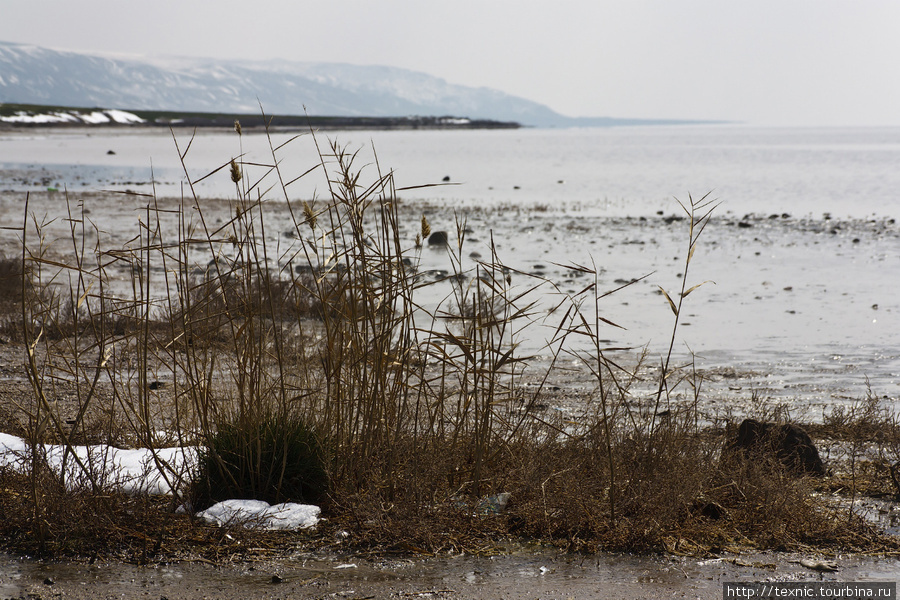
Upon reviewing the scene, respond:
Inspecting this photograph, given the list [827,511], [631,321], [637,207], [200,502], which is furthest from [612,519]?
[637,207]

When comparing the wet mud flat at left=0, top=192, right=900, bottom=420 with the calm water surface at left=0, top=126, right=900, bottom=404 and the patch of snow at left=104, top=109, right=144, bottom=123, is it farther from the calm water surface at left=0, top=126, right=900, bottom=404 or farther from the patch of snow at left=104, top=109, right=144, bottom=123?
the patch of snow at left=104, top=109, right=144, bottom=123

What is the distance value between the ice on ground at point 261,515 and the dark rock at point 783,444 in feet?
7.19

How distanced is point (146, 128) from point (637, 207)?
297 feet

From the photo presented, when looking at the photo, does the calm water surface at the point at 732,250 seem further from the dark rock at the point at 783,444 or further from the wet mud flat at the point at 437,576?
the wet mud flat at the point at 437,576

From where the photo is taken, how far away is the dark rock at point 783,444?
164 inches

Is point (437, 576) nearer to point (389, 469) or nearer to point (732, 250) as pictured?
point (389, 469)

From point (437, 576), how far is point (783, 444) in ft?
7.45

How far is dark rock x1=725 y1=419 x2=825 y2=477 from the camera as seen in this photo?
164 inches

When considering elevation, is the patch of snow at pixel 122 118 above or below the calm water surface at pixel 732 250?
above

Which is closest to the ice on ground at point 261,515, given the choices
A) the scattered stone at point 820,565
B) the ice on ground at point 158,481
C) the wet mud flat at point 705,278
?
the ice on ground at point 158,481

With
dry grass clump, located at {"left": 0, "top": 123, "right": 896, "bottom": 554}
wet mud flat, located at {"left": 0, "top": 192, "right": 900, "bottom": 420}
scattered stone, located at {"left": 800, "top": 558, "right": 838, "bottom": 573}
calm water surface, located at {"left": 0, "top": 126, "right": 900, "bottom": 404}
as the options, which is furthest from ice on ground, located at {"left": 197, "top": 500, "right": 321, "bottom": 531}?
scattered stone, located at {"left": 800, "top": 558, "right": 838, "bottom": 573}

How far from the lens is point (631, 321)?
9422 mm

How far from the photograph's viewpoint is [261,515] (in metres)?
3.36

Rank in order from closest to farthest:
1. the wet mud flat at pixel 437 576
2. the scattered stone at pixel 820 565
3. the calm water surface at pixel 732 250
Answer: the wet mud flat at pixel 437 576 → the scattered stone at pixel 820 565 → the calm water surface at pixel 732 250
